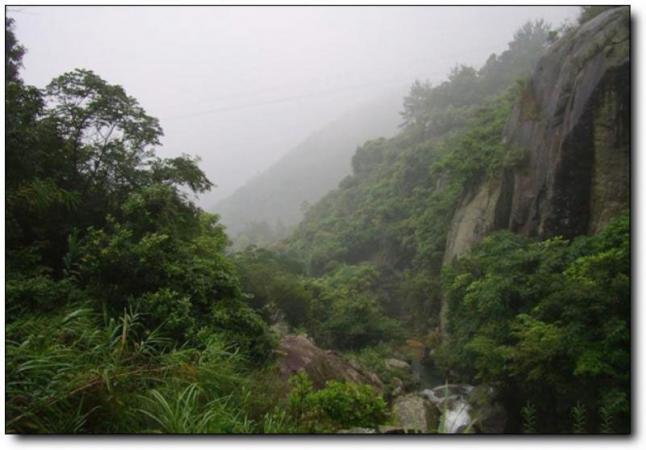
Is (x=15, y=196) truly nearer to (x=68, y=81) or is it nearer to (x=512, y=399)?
(x=68, y=81)

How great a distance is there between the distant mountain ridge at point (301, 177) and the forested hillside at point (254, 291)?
28182 mm

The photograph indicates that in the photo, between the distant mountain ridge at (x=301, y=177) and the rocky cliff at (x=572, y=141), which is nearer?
the rocky cliff at (x=572, y=141)

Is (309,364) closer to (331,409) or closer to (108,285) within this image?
(331,409)

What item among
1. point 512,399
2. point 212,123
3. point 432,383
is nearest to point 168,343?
point 512,399

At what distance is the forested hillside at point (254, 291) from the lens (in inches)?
119

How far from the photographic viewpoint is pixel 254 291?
38.1 feet

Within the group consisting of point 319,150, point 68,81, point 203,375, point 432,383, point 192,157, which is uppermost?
point 319,150

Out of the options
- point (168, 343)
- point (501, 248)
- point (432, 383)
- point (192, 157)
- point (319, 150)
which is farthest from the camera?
point (319, 150)

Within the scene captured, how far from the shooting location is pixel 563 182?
761 centimetres

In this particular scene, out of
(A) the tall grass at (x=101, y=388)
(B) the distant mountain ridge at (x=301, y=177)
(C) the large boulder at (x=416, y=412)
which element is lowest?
(C) the large boulder at (x=416, y=412)

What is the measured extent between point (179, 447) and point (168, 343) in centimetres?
128

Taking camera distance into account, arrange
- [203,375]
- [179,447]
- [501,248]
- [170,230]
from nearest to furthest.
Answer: [179,447]
[203,375]
[170,230]
[501,248]

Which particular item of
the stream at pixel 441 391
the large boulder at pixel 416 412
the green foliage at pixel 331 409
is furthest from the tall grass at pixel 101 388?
the large boulder at pixel 416 412

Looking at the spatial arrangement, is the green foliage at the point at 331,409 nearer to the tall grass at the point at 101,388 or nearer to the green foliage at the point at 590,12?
the tall grass at the point at 101,388
